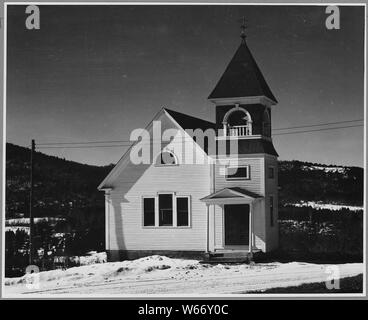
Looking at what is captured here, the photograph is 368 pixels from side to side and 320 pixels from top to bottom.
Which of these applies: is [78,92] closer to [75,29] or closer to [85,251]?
[75,29]

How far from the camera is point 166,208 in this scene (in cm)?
1516

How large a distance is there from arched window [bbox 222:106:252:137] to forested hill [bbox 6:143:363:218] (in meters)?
0.99

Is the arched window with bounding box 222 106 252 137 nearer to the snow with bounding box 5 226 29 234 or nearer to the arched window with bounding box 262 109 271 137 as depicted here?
the arched window with bounding box 262 109 271 137

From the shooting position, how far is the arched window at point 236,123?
49.0 ft

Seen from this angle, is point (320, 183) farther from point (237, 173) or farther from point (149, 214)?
point (149, 214)

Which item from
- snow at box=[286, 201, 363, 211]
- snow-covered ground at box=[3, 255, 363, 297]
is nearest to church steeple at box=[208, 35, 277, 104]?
snow at box=[286, 201, 363, 211]

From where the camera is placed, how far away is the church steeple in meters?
14.7

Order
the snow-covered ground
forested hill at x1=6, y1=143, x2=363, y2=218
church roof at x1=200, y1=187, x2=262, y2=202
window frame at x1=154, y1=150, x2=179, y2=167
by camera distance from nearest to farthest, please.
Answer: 1. the snow-covered ground
2. forested hill at x1=6, y1=143, x2=363, y2=218
3. church roof at x1=200, y1=187, x2=262, y2=202
4. window frame at x1=154, y1=150, x2=179, y2=167

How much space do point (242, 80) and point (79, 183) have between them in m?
3.70

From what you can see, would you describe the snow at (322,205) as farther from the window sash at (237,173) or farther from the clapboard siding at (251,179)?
the window sash at (237,173)

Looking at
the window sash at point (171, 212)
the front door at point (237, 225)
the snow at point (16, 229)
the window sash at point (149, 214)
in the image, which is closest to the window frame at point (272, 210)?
the front door at point (237, 225)

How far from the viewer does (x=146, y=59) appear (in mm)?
14750

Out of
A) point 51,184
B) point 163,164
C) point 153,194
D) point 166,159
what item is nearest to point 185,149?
point 166,159

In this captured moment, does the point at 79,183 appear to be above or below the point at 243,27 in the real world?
below
